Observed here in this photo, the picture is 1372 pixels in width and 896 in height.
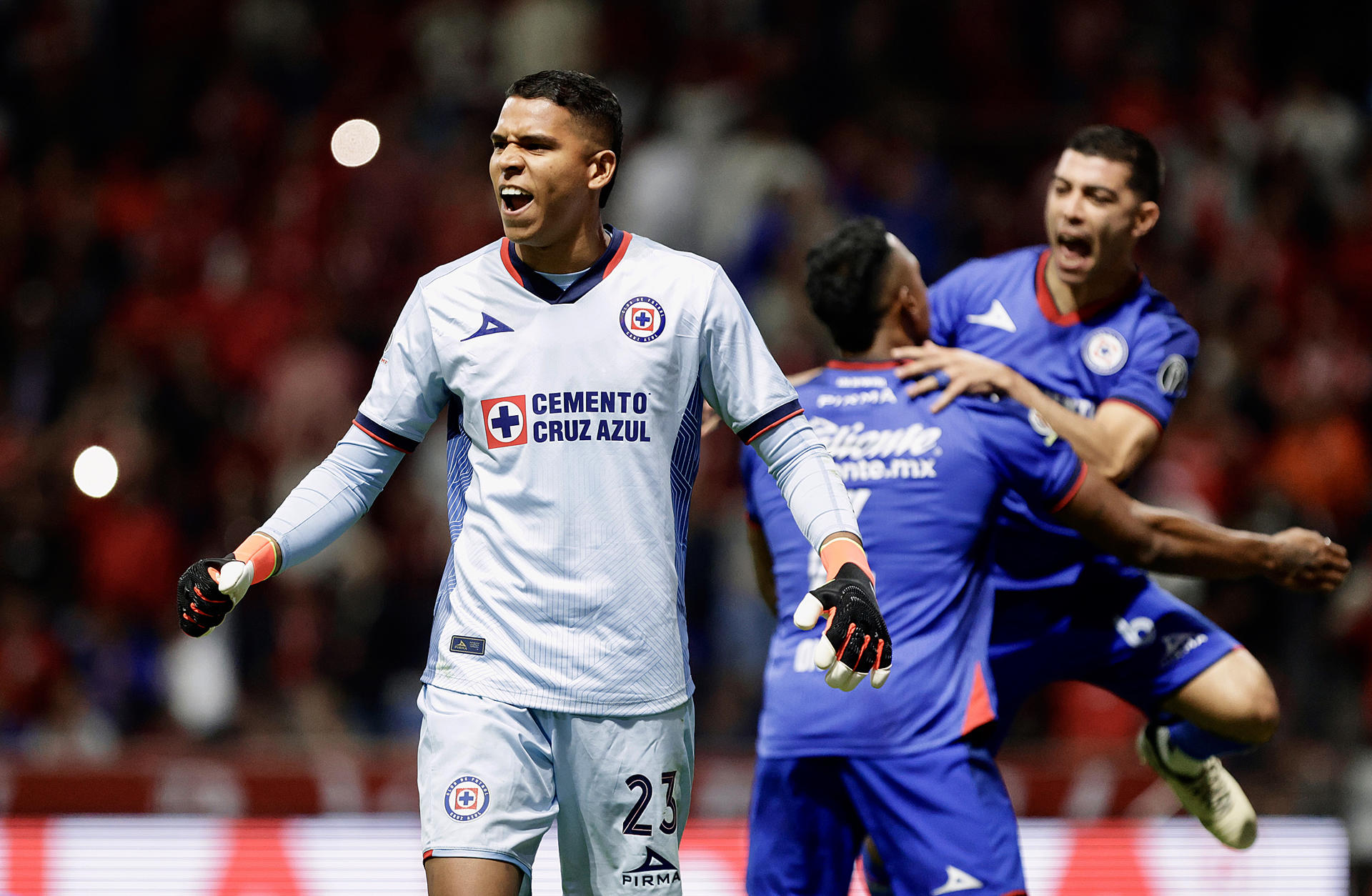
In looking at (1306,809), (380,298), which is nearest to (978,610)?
(1306,809)

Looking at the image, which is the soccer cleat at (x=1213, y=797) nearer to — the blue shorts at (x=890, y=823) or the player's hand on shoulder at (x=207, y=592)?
the blue shorts at (x=890, y=823)

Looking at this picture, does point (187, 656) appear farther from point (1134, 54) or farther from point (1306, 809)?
point (1134, 54)

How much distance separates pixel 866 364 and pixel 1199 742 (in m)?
1.83

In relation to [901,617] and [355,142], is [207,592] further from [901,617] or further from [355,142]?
[355,142]

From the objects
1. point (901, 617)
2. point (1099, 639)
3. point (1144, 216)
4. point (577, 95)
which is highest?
point (577, 95)

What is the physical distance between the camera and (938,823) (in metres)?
4.25

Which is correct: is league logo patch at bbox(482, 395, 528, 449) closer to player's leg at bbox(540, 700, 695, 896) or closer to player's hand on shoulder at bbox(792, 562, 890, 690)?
player's leg at bbox(540, 700, 695, 896)

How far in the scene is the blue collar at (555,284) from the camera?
148 inches

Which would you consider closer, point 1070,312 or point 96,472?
point 1070,312

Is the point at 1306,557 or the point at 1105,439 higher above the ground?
the point at 1105,439

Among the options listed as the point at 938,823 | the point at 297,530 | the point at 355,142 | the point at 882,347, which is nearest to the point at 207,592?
the point at 297,530

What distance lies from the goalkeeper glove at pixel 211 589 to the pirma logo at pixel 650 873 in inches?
42.8

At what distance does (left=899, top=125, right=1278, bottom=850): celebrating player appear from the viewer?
5.14m

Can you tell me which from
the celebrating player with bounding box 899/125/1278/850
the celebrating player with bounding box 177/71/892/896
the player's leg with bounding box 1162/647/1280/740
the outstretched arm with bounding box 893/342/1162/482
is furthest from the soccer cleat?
the celebrating player with bounding box 177/71/892/896
